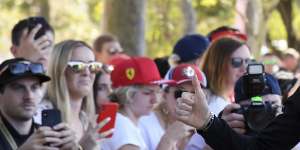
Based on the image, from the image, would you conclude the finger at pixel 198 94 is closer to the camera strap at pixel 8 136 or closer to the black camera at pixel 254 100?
the black camera at pixel 254 100

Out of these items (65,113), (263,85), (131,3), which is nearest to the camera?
(263,85)

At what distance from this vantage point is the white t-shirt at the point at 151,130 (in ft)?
22.6

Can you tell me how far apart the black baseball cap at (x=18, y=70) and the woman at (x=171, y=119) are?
0.98 m

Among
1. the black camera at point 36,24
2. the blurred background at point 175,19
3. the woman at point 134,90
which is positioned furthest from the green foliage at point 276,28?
the woman at point 134,90

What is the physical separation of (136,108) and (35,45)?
107cm

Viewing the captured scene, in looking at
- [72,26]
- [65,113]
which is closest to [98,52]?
[65,113]

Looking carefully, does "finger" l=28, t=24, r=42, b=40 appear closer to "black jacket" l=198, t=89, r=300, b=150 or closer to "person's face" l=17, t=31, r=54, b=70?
"person's face" l=17, t=31, r=54, b=70

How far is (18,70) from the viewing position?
587cm

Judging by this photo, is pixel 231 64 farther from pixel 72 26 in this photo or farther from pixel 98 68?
pixel 72 26

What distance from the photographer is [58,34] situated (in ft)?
120

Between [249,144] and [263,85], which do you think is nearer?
[249,144]

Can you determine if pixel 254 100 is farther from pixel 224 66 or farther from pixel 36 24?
pixel 36 24

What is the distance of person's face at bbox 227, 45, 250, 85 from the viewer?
686cm

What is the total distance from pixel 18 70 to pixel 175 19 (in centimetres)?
2981
